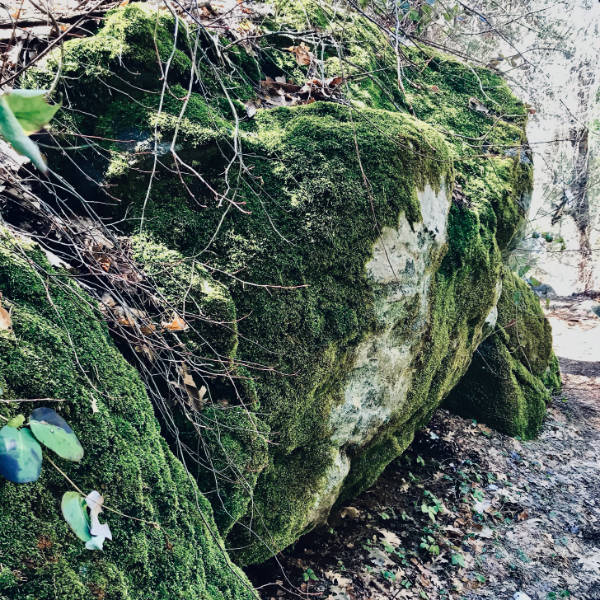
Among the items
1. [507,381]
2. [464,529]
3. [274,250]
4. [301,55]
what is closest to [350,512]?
[464,529]

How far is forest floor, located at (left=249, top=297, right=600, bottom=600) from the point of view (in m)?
3.22

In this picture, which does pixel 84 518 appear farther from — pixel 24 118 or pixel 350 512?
pixel 350 512

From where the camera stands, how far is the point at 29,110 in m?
0.57

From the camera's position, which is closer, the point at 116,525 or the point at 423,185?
the point at 116,525

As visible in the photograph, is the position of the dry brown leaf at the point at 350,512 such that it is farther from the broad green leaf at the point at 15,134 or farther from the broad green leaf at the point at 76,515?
the broad green leaf at the point at 15,134

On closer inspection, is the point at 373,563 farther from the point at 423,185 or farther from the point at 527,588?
the point at 423,185

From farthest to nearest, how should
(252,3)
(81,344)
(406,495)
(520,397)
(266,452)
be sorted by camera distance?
(520,397)
(406,495)
(252,3)
(266,452)
(81,344)

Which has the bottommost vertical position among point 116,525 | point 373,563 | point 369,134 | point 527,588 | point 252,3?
point 527,588

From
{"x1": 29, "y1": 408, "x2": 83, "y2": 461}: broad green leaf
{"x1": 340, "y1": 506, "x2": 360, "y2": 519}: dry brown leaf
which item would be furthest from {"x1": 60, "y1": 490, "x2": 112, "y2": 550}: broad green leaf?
{"x1": 340, "y1": 506, "x2": 360, "y2": 519}: dry brown leaf

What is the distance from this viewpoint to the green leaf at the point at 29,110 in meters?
0.56

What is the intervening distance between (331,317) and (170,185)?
112cm

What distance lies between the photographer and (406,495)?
13.6 feet

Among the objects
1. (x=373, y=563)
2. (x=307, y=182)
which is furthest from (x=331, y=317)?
(x=373, y=563)

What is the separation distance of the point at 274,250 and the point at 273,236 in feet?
0.26
